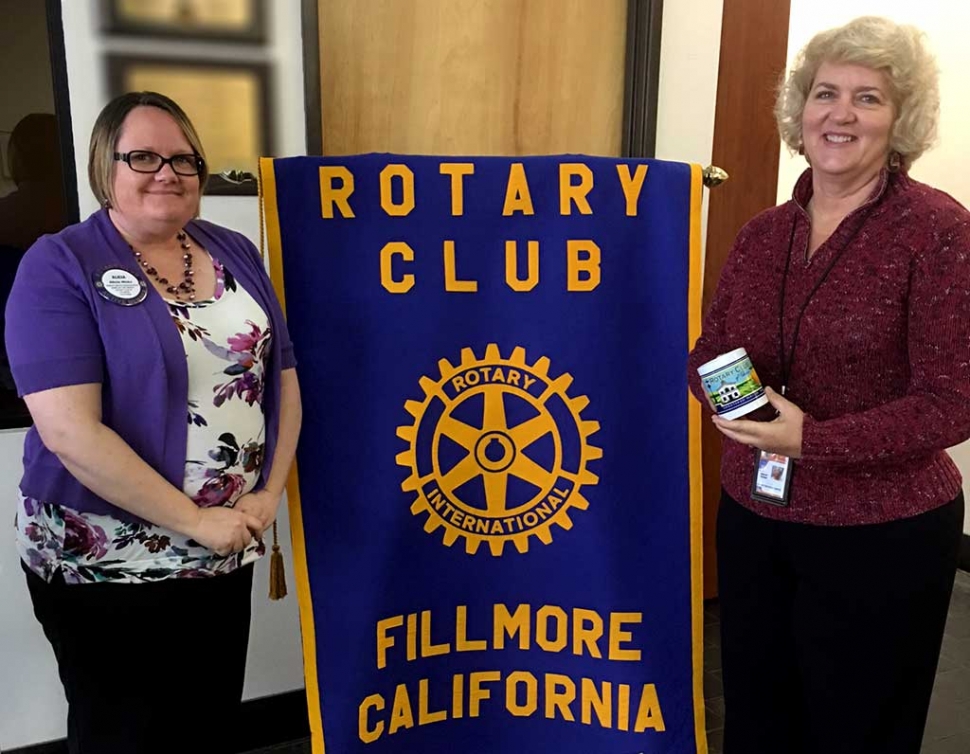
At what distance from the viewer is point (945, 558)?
1252 mm

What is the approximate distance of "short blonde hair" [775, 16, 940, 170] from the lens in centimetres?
120

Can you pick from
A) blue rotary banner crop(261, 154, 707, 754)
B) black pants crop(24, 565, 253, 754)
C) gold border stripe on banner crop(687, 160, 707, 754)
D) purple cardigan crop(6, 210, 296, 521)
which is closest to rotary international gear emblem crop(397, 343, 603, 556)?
blue rotary banner crop(261, 154, 707, 754)

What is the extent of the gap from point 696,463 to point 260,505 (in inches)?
34.9

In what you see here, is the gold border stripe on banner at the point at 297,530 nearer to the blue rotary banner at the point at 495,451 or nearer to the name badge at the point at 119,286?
the blue rotary banner at the point at 495,451

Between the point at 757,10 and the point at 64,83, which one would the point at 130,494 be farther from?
the point at 757,10

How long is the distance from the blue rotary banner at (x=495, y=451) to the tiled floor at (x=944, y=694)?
52 centimetres

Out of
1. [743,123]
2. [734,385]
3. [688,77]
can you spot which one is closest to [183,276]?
[734,385]

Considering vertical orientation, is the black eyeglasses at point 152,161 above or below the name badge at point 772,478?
above

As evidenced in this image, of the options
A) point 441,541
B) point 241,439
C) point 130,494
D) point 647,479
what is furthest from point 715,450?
point 130,494

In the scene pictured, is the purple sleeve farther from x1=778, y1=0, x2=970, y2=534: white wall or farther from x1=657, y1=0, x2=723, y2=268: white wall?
x1=778, y1=0, x2=970, y2=534: white wall

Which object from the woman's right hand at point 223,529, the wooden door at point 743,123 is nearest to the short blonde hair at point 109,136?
the woman's right hand at point 223,529

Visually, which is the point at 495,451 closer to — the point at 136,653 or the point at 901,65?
the point at 136,653

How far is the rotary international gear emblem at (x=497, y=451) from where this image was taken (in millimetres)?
1627

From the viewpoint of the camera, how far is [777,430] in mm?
1187
